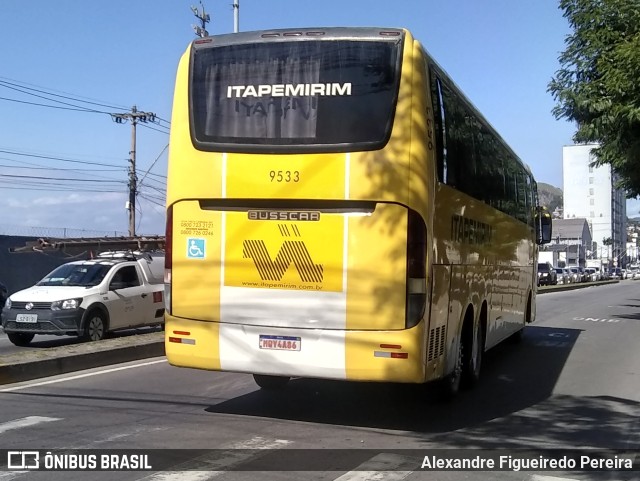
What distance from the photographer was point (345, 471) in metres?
5.72

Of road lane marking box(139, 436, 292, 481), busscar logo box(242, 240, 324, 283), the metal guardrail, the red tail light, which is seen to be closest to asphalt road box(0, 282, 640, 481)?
road lane marking box(139, 436, 292, 481)

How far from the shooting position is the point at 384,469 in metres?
5.81

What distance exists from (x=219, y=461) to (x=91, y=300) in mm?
8748

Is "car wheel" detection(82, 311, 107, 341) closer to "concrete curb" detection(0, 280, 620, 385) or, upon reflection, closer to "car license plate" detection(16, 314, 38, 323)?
"car license plate" detection(16, 314, 38, 323)

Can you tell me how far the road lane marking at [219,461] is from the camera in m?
5.46

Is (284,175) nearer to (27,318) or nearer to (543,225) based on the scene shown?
(27,318)

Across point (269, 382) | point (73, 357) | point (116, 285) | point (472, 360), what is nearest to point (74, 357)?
point (73, 357)

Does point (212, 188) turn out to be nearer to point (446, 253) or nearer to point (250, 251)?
point (250, 251)

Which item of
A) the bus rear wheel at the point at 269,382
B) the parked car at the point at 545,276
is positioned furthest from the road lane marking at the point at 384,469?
the parked car at the point at 545,276

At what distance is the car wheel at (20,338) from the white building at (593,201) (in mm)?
136709

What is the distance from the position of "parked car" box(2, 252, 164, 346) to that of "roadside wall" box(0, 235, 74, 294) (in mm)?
13324

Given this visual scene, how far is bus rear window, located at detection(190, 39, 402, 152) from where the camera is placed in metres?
6.89

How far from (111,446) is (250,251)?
221cm

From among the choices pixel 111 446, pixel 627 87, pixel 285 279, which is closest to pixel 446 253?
pixel 285 279
